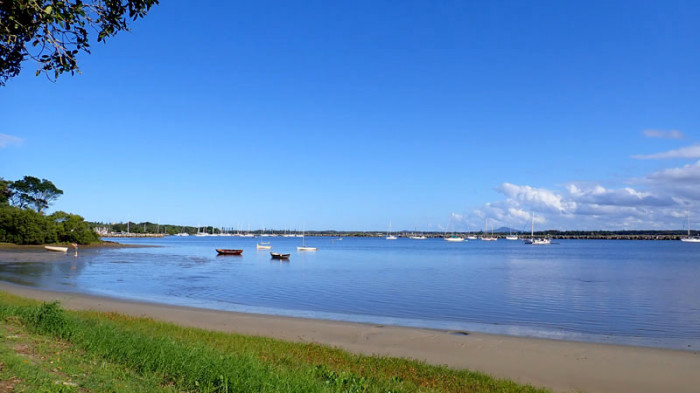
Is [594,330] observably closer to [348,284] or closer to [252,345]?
[252,345]

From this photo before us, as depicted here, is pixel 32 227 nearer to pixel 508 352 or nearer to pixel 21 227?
pixel 21 227

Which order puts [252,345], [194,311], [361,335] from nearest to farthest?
[252,345] < [361,335] < [194,311]

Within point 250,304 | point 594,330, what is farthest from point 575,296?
point 250,304

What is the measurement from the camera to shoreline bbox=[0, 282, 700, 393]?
13922 millimetres

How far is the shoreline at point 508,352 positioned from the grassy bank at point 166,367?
129 inches

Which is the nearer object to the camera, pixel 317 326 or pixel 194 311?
pixel 317 326

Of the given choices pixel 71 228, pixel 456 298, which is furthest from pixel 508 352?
pixel 71 228

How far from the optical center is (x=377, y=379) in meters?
A: 10.1

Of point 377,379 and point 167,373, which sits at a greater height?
point 167,373

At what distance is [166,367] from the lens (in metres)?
8.40

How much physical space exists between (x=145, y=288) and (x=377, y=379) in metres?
32.7

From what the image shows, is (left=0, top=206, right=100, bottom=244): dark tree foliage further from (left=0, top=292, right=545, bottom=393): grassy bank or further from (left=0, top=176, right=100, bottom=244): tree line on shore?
(left=0, top=292, right=545, bottom=393): grassy bank

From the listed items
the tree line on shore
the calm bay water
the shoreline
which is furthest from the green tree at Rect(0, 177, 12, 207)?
the shoreline

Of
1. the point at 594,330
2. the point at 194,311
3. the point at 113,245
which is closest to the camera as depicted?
the point at 594,330
